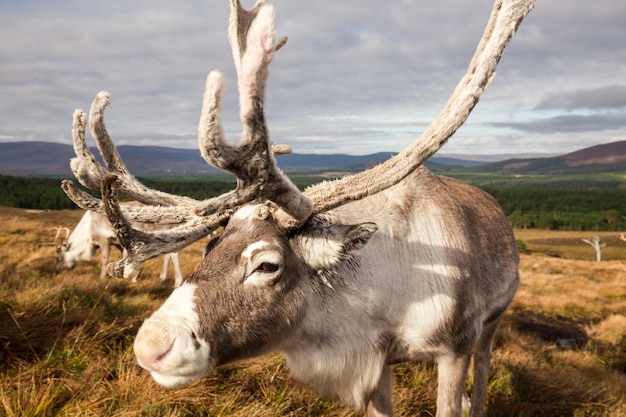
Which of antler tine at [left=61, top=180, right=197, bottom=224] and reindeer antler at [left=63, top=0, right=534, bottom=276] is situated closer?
reindeer antler at [left=63, top=0, right=534, bottom=276]

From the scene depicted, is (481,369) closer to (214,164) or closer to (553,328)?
(214,164)

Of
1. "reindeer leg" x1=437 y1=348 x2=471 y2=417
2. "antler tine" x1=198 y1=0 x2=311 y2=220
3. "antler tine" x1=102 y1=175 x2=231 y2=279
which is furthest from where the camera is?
"reindeer leg" x1=437 y1=348 x2=471 y2=417

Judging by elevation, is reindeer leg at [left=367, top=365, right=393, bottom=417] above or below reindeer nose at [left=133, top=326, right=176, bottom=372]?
below

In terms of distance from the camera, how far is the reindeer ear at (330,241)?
2762mm

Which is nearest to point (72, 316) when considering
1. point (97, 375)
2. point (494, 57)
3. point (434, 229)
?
point (97, 375)

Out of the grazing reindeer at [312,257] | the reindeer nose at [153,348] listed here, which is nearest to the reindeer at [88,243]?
the grazing reindeer at [312,257]

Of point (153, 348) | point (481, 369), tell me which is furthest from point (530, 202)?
point (153, 348)

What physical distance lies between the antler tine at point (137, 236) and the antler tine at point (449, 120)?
791 mm

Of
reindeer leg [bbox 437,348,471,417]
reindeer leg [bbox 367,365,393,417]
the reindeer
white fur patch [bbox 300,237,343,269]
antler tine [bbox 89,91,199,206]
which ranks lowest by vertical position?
the reindeer

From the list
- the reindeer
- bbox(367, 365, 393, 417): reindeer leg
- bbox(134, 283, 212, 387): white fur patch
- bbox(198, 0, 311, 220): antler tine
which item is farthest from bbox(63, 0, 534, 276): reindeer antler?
the reindeer

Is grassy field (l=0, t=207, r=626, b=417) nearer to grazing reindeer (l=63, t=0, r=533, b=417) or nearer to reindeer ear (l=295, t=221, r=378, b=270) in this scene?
grazing reindeer (l=63, t=0, r=533, b=417)

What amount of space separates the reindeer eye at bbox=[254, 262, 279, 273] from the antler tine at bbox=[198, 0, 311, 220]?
35cm

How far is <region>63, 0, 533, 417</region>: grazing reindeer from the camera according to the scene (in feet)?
7.91

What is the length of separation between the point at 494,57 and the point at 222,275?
2.15m
